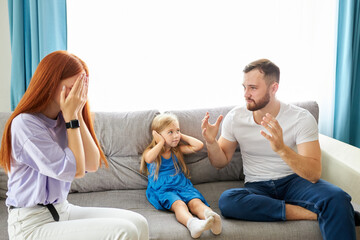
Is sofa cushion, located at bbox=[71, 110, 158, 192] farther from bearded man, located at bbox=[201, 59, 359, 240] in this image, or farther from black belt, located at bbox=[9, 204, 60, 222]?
black belt, located at bbox=[9, 204, 60, 222]

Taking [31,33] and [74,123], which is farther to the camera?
[31,33]

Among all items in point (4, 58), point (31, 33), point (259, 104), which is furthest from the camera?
point (4, 58)

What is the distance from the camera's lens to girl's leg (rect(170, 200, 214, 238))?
169 cm

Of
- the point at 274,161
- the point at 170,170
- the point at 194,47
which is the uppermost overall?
the point at 194,47

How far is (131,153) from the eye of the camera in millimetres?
2406

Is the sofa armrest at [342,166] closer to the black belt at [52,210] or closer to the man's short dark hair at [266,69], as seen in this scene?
the man's short dark hair at [266,69]

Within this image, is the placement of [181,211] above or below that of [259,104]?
below

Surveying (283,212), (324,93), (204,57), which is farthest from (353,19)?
(283,212)

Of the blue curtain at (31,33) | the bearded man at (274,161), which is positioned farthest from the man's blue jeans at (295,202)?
the blue curtain at (31,33)

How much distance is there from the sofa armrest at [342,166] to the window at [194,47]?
724mm

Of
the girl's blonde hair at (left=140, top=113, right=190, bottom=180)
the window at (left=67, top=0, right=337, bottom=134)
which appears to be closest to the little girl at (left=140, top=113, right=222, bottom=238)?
the girl's blonde hair at (left=140, top=113, right=190, bottom=180)

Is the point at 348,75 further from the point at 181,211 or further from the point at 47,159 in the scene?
the point at 47,159

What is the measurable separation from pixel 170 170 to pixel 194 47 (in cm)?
108

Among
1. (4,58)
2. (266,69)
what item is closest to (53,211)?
(266,69)
